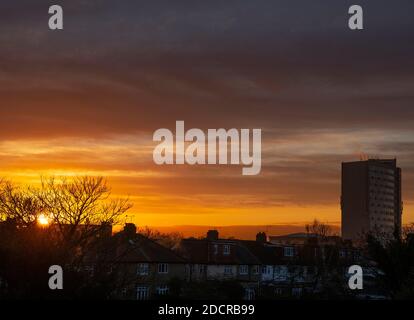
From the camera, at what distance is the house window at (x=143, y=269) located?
77.9 m

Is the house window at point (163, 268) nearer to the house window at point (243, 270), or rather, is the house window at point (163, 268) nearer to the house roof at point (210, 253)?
the house roof at point (210, 253)

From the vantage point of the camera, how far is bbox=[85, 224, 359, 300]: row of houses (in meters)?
78.8

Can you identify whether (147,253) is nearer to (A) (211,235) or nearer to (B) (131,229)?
(B) (131,229)

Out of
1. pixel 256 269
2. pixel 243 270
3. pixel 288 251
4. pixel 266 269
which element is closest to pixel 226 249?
pixel 243 270

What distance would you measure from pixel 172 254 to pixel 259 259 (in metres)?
15.7

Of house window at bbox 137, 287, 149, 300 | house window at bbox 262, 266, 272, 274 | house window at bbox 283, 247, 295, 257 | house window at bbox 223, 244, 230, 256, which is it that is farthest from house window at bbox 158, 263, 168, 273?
house window at bbox 283, 247, 295, 257

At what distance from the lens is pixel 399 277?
4194 cm

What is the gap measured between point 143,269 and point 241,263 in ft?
55.4

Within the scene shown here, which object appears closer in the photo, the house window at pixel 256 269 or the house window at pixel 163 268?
the house window at pixel 163 268

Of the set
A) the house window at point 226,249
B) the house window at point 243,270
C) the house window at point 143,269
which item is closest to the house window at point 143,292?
the house window at point 143,269

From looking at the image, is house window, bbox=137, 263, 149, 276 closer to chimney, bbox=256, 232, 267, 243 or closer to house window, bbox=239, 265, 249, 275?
house window, bbox=239, 265, 249, 275
